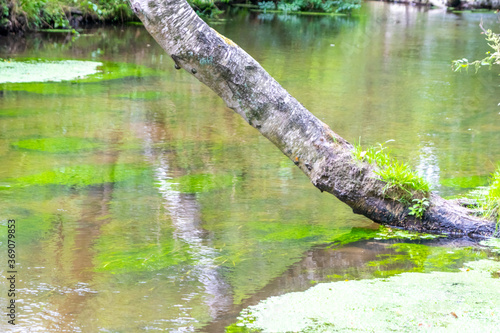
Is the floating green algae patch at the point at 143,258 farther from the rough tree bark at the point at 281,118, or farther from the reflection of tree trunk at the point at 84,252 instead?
the rough tree bark at the point at 281,118

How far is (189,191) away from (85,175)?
97cm

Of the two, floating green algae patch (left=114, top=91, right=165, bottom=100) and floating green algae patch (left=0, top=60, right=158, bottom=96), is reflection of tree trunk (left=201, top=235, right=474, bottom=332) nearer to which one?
floating green algae patch (left=114, top=91, right=165, bottom=100)

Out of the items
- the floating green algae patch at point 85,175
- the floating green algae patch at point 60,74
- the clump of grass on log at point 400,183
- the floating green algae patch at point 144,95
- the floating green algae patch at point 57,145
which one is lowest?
the floating green algae patch at point 85,175

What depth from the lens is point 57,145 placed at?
6172mm

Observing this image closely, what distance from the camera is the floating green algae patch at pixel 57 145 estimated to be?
6.03 meters

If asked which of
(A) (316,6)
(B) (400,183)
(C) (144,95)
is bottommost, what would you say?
(C) (144,95)

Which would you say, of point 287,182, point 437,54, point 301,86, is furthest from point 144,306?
point 437,54

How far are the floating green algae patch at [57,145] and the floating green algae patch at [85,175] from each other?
1.92 feet

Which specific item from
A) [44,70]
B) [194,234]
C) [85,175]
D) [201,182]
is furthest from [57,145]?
[44,70]

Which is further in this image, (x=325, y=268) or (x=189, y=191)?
(x=189, y=191)

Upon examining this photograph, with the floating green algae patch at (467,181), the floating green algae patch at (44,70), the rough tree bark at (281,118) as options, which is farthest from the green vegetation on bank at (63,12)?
the floating green algae patch at (467,181)

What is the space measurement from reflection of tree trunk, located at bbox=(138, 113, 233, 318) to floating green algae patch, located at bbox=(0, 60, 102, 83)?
411cm

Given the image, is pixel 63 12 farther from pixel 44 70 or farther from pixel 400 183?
pixel 400 183

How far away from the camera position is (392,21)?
2241cm
